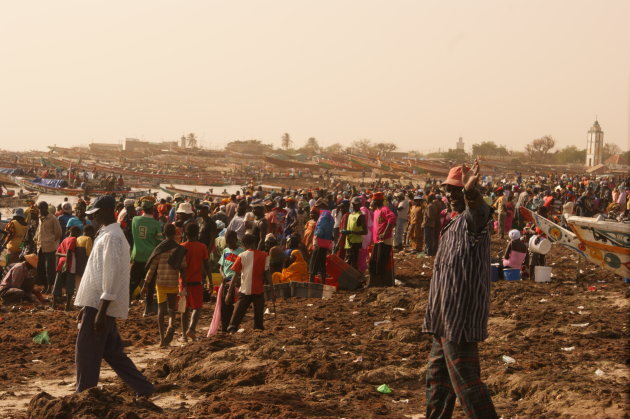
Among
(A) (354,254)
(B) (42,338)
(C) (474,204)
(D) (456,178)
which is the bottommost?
(B) (42,338)

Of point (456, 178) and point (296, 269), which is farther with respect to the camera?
point (296, 269)

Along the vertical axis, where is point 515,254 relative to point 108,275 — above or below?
below

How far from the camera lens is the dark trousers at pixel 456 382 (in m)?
4.41

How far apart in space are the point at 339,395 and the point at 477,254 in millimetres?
2227

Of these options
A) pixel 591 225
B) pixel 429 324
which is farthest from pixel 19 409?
pixel 591 225

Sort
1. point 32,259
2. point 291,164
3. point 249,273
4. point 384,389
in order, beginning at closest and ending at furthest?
1. point 384,389
2. point 249,273
3. point 32,259
4. point 291,164

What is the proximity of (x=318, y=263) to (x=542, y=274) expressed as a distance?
11.8 feet

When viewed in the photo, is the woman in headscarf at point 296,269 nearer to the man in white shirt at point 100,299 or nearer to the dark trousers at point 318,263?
the dark trousers at point 318,263

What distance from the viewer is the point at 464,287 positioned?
14.9 ft

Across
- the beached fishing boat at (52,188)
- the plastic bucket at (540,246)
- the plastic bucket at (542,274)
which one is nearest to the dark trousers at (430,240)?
the plastic bucket at (540,246)

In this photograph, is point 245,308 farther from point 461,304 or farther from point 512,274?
point 512,274

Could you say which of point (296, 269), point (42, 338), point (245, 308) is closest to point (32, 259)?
point (42, 338)

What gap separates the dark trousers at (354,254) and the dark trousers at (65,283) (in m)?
4.28

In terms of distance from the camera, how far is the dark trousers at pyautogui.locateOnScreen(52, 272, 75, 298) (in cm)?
1127
